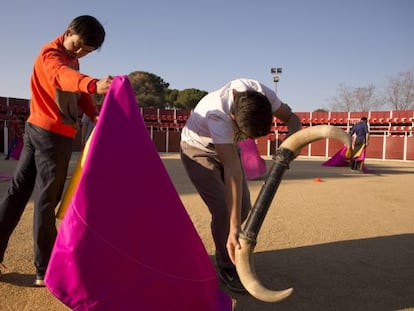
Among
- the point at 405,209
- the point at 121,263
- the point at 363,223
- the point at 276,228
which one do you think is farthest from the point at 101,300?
the point at 405,209

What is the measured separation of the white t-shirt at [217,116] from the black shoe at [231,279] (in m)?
0.68

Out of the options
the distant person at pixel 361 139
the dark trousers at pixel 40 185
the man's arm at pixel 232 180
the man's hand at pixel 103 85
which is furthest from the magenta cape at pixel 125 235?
the distant person at pixel 361 139

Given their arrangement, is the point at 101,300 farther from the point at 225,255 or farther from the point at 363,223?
the point at 363,223

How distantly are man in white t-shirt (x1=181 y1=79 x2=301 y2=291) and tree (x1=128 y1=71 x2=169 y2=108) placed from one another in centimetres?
3336

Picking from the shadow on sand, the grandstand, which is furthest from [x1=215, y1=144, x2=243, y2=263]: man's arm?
the grandstand

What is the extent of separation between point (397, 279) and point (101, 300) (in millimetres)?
1670

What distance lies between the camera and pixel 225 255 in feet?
6.74

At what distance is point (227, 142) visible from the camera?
63.2 inches

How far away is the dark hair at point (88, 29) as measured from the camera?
1.70 metres

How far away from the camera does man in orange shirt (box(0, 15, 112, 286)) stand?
5.67 ft

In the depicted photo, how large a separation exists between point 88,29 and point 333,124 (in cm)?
1858

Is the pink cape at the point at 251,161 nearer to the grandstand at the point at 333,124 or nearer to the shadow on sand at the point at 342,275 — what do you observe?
the shadow on sand at the point at 342,275

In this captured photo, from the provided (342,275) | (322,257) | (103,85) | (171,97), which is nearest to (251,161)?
(322,257)

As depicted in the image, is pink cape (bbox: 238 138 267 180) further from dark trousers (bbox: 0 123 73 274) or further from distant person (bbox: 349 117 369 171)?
dark trousers (bbox: 0 123 73 274)
